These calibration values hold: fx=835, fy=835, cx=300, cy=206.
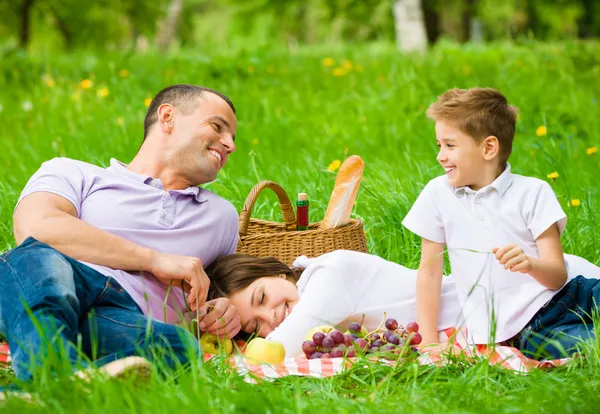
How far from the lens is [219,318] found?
2986 mm

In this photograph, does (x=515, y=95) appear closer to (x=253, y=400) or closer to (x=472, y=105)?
(x=472, y=105)

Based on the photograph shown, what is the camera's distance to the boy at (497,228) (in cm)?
293

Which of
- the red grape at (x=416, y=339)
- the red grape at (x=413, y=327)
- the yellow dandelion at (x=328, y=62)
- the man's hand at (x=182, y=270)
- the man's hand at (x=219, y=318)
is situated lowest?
the red grape at (x=416, y=339)

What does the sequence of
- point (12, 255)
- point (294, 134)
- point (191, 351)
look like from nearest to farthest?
point (191, 351)
point (12, 255)
point (294, 134)

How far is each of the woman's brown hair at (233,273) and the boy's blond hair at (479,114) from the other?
Result: 0.87m

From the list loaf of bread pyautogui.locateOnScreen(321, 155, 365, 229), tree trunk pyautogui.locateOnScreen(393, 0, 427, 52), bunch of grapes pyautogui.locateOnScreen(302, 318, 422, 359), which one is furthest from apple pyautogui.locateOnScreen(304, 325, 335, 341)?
tree trunk pyautogui.locateOnScreen(393, 0, 427, 52)

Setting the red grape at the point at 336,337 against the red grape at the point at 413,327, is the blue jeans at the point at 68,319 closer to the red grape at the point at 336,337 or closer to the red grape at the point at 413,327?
the red grape at the point at 336,337

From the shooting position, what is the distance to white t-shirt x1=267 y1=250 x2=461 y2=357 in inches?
122

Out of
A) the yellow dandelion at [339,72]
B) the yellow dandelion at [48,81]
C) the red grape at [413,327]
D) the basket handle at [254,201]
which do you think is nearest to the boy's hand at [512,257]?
the red grape at [413,327]

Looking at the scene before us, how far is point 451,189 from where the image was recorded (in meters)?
3.10

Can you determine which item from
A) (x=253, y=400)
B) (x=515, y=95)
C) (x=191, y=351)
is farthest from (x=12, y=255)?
(x=515, y=95)

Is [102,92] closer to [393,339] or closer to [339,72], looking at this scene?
[339,72]

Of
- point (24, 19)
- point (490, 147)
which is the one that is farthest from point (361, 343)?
point (24, 19)

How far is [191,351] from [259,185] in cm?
140
